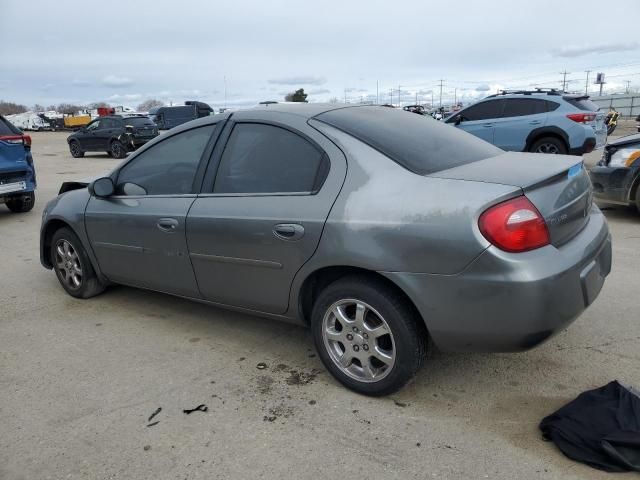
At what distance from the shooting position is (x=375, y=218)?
2.73 metres

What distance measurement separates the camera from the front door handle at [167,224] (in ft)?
11.9

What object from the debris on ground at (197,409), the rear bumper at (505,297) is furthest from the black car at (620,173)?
the debris on ground at (197,409)

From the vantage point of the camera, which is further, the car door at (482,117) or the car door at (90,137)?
the car door at (90,137)

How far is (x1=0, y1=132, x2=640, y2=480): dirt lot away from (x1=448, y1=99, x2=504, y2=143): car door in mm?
8058

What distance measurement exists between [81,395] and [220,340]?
3.23 feet

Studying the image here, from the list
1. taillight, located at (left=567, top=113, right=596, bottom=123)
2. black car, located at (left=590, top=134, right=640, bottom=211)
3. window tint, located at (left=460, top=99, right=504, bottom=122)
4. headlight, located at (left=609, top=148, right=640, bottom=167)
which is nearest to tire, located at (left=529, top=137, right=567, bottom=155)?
taillight, located at (left=567, top=113, right=596, bottom=123)

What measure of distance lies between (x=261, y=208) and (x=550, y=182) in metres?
1.58

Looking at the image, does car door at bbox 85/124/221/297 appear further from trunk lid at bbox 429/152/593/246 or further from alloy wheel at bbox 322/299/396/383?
trunk lid at bbox 429/152/593/246

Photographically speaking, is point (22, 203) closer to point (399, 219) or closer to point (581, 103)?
point (399, 219)

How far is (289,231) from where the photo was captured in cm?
302

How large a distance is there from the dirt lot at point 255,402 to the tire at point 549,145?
7627mm

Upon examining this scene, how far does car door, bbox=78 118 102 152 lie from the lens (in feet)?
66.4

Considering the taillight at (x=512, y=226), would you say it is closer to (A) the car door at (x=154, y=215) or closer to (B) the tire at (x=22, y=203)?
(A) the car door at (x=154, y=215)

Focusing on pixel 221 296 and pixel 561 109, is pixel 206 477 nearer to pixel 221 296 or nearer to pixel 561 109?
pixel 221 296
